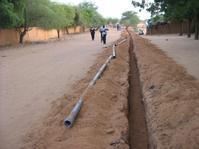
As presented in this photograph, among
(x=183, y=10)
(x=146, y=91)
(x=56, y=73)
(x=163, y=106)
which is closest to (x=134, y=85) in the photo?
(x=146, y=91)

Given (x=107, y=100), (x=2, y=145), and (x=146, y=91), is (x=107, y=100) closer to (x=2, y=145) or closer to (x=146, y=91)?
(x=146, y=91)

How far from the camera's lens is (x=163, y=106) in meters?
10.7

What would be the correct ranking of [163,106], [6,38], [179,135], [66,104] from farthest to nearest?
[6,38], [66,104], [163,106], [179,135]

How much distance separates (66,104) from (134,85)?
5.07 m

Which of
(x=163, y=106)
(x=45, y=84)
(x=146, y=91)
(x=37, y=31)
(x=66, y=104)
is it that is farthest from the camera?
(x=37, y=31)

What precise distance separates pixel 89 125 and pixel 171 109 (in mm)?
2062

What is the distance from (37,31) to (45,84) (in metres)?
53.4

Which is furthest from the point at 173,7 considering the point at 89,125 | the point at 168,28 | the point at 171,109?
the point at 168,28

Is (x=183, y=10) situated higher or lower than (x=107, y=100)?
higher

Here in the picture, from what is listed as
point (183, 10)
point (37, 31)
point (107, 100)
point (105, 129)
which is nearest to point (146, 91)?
point (107, 100)

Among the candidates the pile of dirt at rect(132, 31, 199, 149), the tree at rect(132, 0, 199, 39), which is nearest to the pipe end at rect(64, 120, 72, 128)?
the pile of dirt at rect(132, 31, 199, 149)

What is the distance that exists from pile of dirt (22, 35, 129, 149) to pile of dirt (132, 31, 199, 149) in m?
0.63

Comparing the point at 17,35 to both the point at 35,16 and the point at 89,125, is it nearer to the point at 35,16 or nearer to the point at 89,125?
the point at 35,16

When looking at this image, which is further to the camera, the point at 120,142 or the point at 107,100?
the point at 107,100
